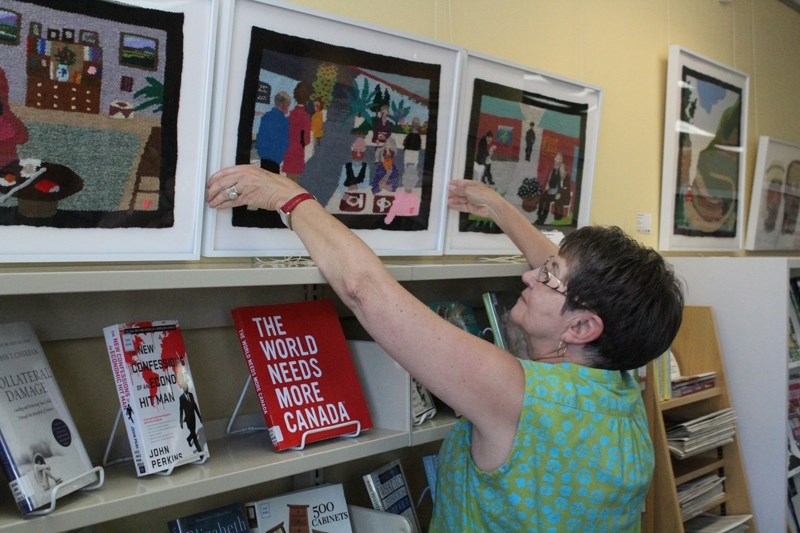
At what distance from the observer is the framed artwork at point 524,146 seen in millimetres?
2242

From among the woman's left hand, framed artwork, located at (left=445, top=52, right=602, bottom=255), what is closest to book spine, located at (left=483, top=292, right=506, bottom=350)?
framed artwork, located at (left=445, top=52, right=602, bottom=255)

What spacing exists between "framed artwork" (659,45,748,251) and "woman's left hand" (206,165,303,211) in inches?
85.0

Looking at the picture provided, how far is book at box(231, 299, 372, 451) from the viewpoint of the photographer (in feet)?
5.37

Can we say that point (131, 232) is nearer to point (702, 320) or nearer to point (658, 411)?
point (658, 411)

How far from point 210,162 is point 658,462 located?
1776mm

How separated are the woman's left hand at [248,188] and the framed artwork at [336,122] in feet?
0.14

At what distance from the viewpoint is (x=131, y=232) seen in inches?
59.9

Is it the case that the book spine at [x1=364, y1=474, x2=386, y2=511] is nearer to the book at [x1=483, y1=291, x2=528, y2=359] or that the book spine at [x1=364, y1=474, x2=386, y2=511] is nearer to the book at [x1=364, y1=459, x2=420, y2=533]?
the book at [x1=364, y1=459, x2=420, y2=533]

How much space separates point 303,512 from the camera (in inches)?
68.8

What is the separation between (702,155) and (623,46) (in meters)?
0.69

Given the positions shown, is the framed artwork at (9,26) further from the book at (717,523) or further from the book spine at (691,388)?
the book at (717,523)

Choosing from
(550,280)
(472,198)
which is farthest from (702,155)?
(550,280)

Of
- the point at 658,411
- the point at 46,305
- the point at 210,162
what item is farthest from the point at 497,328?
the point at 46,305

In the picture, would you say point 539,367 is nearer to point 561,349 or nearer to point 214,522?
Answer: point 561,349
